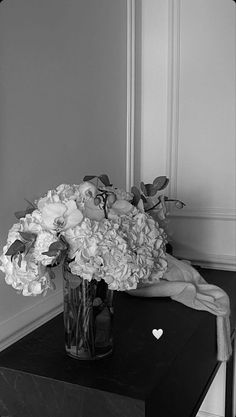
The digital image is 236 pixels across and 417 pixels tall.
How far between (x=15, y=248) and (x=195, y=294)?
0.74 metres

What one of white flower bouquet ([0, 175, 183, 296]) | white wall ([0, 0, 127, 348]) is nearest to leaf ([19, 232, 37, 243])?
white flower bouquet ([0, 175, 183, 296])

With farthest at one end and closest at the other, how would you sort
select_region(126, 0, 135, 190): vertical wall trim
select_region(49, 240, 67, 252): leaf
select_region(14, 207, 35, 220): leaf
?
select_region(126, 0, 135, 190): vertical wall trim
select_region(14, 207, 35, 220): leaf
select_region(49, 240, 67, 252): leaf

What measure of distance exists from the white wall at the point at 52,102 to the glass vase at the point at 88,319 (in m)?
0.26

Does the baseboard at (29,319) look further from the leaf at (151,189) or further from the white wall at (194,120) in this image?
the white wall at (194,120)

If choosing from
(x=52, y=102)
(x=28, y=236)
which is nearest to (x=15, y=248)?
(x=28, y=236)

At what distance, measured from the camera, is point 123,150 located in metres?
2.04

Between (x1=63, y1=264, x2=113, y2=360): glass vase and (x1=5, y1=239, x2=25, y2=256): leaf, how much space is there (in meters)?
0.13

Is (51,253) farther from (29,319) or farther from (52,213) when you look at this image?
(29,319)

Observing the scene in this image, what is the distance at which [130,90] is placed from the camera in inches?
80.6

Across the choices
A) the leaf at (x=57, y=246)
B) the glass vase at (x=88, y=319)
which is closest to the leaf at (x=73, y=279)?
the glass vase at (x=88, y=319)

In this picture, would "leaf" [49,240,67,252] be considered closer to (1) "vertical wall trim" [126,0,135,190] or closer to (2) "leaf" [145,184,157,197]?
(2) "leaf" [145,184,157,197]

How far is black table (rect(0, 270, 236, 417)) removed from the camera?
101cm

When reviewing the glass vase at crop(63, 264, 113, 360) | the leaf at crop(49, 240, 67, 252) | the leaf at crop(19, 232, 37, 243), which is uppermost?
the leaf at crop(19, 232, 37, 243)

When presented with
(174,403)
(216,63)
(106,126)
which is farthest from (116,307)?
(216,63)
